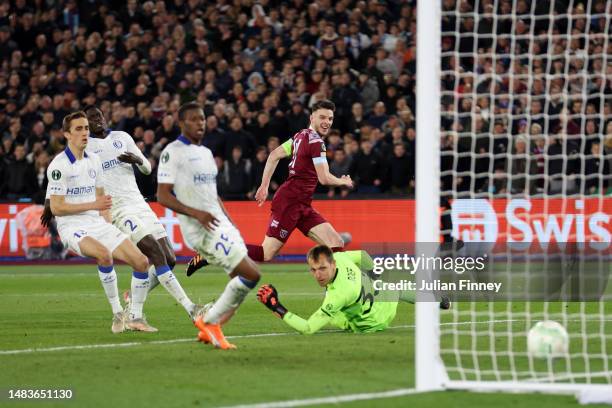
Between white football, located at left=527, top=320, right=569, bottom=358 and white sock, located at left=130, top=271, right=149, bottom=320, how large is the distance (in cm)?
443

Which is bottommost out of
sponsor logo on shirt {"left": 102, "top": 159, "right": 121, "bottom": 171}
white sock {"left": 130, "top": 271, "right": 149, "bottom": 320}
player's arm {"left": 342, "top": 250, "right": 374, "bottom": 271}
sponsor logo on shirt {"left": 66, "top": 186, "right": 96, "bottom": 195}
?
white sock {"left": 130, "top": 271, "right": 149, "bottom": 320}

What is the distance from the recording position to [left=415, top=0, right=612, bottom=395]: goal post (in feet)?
24.6

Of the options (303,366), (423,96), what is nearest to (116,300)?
(303,366)

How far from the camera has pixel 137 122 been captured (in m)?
22.7

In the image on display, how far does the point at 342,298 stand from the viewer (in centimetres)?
1002

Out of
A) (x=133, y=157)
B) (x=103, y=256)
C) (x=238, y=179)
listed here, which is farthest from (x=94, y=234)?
(x=238, y=179)

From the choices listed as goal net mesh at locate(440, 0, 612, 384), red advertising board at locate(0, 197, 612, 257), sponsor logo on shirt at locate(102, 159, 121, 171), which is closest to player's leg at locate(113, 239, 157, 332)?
sponsor logo on shirt at locate(102, 159, 121, 171)

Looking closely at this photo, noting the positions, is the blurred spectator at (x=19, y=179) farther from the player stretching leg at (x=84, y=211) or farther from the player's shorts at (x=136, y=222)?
the player stretching leg at (x=84, y=211)

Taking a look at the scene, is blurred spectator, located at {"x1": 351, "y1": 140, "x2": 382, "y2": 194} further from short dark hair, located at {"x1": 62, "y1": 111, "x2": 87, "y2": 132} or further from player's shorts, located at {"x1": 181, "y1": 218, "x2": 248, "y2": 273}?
player's shorts, located at {"x1": 181, "y1": 218, "x2": 248, "y2": 273}

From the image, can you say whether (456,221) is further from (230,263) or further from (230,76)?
(230,263)

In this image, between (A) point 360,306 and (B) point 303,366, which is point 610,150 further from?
(B) point 303,366

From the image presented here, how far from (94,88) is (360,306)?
15.4 meters

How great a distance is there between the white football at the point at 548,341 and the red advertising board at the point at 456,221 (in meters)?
7.09

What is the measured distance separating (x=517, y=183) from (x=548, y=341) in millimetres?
8913
